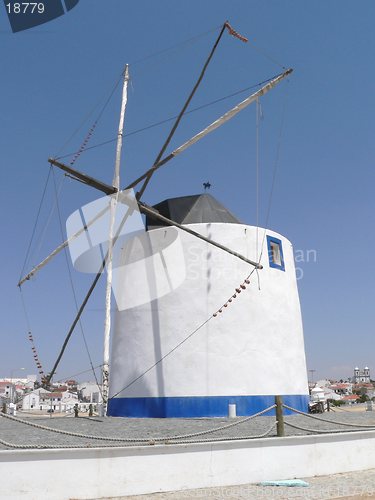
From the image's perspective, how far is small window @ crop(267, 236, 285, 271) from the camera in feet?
63.5

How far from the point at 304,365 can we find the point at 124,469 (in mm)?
12931

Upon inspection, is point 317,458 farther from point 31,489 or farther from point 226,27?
point 226,27

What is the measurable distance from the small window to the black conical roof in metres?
2.39

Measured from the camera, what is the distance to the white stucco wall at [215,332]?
17.1m

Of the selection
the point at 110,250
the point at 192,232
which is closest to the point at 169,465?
the point at 192,232

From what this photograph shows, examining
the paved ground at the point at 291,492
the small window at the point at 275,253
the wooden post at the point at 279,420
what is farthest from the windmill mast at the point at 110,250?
the paved ground at the point at 291,492

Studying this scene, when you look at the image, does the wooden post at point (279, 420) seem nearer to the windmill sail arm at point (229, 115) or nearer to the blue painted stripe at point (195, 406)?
the blue painted stripe at point (195, 406)

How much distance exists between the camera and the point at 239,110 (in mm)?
18594

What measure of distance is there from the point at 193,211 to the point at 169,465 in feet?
43.4

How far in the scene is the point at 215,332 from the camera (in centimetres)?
1733

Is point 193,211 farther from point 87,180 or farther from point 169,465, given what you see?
point 169,465

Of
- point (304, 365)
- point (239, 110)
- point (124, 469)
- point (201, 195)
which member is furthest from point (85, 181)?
point (124, 469)

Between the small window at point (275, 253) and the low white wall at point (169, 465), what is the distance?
9335 millimetres

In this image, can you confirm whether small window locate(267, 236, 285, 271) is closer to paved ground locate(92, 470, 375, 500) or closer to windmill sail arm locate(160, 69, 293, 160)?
windmill sail arm locate(160, 69, 293, 160)
